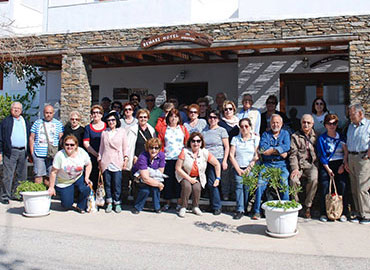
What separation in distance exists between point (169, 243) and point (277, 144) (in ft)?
7.70

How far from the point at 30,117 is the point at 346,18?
426 inches

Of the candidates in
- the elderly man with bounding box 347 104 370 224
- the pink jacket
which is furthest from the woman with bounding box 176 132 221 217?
the elderly man with bounding box 347 104 370 224

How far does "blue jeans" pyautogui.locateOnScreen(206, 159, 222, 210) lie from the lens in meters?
6.34

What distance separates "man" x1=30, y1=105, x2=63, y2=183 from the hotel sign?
8.03 ft

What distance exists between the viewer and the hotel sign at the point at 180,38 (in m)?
7.68

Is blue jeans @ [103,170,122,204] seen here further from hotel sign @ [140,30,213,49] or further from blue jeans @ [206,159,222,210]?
hotel sign @ [140,30,213,49]

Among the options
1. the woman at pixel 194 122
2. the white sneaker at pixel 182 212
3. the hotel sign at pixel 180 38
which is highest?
the hotel sign at pixel 180 38

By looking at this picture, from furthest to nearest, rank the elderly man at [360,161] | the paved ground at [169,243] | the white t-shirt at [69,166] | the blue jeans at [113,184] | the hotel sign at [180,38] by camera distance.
A: the hotel sign at [180,38] → the blue jeans at [113,184] → the white t-shirt at [69,166] → the elderly man at [360,161] → the paved ground at [169,243]

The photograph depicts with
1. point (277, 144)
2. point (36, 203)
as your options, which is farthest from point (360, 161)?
point (36, 203)

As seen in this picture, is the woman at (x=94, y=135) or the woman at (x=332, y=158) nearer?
the woman at (x=332, y=158)

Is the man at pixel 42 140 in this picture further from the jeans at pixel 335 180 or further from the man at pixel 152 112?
the jeans at pixel 335 180

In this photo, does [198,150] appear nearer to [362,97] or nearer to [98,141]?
[98,141]

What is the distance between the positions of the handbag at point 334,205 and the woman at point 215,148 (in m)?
1.65

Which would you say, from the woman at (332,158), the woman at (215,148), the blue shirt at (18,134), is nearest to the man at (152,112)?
the woman at (215,148)
